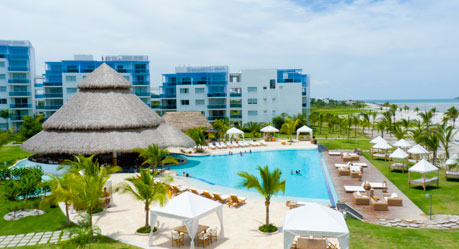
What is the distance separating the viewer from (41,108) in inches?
2199

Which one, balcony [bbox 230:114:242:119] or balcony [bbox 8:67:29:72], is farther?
balcony [bbox 230:114:242:119]

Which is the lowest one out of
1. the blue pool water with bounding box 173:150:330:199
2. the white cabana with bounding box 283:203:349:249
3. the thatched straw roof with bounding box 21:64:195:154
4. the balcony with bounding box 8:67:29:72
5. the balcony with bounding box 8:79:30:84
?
the blue pool water with bounding box 173:150:330:199

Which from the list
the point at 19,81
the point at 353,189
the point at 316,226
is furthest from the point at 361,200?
the point at 19,81

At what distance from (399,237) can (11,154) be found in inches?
1407

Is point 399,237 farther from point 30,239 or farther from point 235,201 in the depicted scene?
point 30,239

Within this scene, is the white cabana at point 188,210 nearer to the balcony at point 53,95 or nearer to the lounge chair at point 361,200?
the lounge chair at point 361,200

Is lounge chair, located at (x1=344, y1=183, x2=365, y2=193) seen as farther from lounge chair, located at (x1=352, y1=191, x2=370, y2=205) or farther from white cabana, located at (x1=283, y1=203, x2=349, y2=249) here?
white cabana, located at (x1=283, y1=203, x2=349, y2=249)

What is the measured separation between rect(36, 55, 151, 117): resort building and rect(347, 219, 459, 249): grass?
45.4 metres

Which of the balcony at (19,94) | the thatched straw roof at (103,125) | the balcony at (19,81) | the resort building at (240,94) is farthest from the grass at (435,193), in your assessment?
the balcony at (19,81)

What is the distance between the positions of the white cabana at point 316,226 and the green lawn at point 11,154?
2693 cm

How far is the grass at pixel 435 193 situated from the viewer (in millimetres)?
16547

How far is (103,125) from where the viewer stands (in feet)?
89.8

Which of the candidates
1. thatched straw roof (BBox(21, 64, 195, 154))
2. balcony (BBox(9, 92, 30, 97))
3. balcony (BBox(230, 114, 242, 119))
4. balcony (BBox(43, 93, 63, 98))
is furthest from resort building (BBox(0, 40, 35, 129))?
balcony (BBox(230, 114, 242, 119))

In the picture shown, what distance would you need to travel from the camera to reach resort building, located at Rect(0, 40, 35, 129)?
51.3 metres
